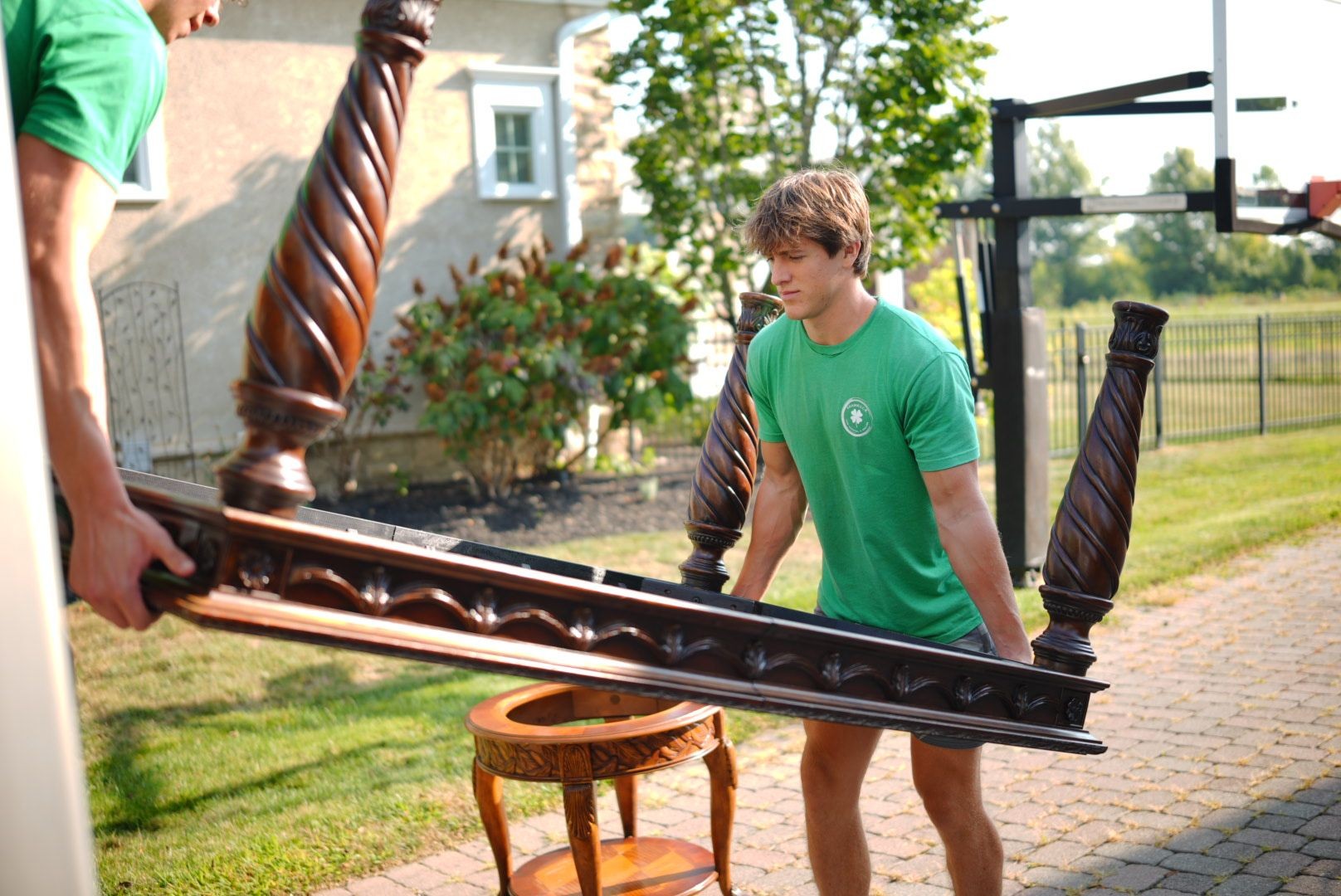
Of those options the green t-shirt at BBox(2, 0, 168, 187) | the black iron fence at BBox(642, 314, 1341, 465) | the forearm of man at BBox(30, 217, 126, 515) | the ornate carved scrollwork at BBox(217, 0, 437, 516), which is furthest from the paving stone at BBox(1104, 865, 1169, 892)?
the black iron fence at BBox(642, 314, 1341, 465)

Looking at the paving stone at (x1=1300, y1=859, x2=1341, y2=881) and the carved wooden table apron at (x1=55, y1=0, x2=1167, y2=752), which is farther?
the paving stone at (x1=1300, y1=859, x2=1341, y2=881)

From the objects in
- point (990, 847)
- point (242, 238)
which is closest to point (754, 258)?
point (242, 238)

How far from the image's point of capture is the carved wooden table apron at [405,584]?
5.38 feet

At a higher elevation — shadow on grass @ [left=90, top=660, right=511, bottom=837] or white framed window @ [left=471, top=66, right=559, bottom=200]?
white framed window @ [left=471, top=66, right=559, bottom=200]

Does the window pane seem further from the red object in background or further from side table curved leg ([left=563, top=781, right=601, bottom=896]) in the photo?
side table curved leg ([left=563, top=781, right=601, bottom=896])

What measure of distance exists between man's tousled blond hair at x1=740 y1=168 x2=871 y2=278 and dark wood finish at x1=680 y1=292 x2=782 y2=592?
0.42m

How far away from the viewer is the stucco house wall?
35.3 ft

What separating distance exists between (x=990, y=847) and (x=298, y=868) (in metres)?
2.67

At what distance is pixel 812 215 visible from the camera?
9.50ft

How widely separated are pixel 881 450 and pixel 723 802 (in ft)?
4.63

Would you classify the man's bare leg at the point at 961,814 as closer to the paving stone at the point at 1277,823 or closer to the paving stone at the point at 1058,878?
the paving stone at the point at 1058,878

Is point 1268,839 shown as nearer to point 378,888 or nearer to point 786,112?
point 378,888

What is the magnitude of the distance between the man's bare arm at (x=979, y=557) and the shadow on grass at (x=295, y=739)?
11.0ft

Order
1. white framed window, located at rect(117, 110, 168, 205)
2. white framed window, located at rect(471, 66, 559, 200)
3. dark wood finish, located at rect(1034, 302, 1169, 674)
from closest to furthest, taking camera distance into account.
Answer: dark wood finish, located at rect(1034, 302, 1169, 674) < white framed window, located at rect(117, 110, 168, 205) < white framed window, located at rect(471, 66, 559, 200)
